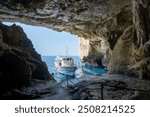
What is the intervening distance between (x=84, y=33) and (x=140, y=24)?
44.5 ft

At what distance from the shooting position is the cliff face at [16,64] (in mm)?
16188

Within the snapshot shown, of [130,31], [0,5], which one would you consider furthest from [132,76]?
[0,5]

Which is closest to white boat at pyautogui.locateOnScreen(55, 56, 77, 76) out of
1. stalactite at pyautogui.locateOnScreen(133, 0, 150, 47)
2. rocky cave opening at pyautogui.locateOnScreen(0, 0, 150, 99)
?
rocky cave opening at pyautogui.locateOnScreen(0, 0, 150, 99)

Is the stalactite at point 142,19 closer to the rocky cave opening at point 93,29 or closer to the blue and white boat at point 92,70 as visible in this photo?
the rocky cave opening at point 93,29

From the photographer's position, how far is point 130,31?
19.9 meters

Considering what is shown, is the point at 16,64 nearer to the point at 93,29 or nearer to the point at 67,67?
the point at 93,29

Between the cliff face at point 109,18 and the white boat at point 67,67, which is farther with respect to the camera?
the white boat at point 67,67

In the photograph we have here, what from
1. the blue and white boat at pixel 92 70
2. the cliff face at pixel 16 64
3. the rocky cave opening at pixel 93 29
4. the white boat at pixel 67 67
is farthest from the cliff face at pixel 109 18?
the white boat at pixel 67 67

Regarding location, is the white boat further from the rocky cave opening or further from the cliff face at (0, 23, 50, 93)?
the cliff face at (0, 23, 50, 93)

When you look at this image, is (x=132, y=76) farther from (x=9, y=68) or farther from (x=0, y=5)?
(x=0, y=5)

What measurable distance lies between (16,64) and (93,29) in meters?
11.7

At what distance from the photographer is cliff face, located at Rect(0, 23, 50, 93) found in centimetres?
1619

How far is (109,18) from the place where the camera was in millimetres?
22188

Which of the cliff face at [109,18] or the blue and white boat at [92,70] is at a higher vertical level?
the cliff face at [109,18]
